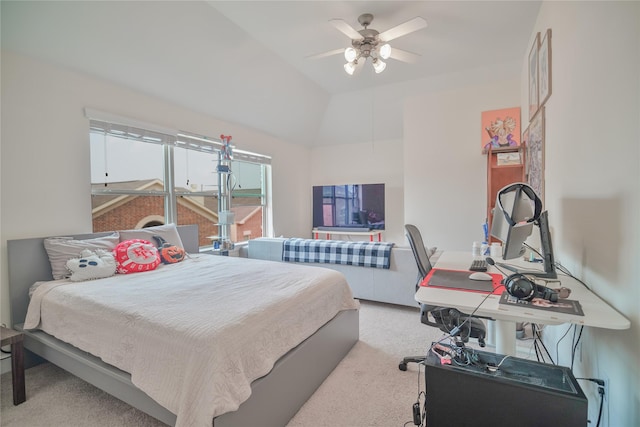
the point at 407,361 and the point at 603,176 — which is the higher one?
the point at 603,176

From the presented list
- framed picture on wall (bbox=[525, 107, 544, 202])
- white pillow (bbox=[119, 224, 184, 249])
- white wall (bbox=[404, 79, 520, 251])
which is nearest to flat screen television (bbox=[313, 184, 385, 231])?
white wall (bbox=[404, 79, 520, 251])

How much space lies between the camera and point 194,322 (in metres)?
1.42

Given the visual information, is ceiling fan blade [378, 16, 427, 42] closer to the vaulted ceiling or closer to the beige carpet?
the vaulted ceiling

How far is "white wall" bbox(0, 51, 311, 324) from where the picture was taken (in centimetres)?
222

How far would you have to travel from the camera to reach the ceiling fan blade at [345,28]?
2312 millimetres

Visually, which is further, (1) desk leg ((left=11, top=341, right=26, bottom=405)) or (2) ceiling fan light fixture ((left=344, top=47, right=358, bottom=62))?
(2) ceiling fan light fixture ((left=344, top=47, right=358, bottom=62))

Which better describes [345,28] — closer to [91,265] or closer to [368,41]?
[368,41]

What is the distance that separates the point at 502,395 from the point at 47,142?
3.48 metres

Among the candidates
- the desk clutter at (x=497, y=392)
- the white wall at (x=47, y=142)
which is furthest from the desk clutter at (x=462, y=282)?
the white wall at (x=47, y=142)

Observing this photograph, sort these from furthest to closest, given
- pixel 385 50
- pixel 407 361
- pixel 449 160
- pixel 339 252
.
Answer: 1. pixel 449 160
2. pixel 339 252
3. pixel 385 50
4. pixel 407 361

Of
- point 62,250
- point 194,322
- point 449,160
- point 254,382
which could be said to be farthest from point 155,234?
point 449,160

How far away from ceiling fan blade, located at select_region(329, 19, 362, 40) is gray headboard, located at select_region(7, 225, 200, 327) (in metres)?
2.87

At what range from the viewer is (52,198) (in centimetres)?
248

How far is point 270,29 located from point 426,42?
1703mm
